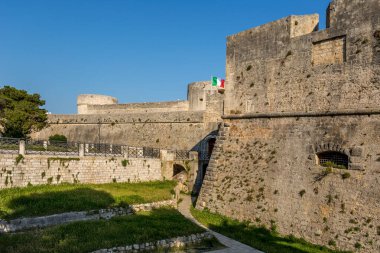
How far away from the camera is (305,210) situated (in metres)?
10.5

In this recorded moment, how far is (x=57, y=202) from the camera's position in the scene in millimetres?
11938

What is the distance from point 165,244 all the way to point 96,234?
2.05 m

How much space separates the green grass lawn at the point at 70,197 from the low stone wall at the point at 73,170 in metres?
0.44

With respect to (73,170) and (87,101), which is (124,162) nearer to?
(73,170)

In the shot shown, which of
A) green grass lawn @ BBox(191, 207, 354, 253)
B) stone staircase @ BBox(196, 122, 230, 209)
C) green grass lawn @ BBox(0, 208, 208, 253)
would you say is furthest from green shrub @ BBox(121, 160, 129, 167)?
green grass lawn @ BBox(191, 207, 354, 253)

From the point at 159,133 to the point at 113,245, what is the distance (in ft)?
53.9

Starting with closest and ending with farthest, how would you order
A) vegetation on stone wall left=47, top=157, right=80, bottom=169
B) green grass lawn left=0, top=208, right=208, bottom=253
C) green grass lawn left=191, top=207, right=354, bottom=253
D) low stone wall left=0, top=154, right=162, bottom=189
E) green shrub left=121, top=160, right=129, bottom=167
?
green grass lawn left=0, top=208, right=208, bottom=253 < green grass lawn left=191, top=207, right=354, bottom=253 < low stone wall left=0, top=154, right=162, bottom=189 < vegetation on stone wall left=47, top=157, right=80, bottom=169 < green shrub left=121, top=160, right=129, bottom=167

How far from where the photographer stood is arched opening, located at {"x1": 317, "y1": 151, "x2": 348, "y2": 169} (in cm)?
1022

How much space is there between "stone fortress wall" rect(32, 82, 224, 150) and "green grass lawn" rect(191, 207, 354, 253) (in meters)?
10.4

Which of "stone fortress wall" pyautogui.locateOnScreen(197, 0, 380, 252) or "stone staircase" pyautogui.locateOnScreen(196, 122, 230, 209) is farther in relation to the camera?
"stone staircase" pyautogui.locateOnScreen(196, 122, 230, 209)

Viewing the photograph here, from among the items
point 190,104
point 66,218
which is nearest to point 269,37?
point 66,218

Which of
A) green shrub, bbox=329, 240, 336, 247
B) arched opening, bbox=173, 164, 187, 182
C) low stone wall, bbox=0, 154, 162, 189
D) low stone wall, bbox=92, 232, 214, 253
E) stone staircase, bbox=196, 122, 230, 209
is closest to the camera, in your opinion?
low stone wall, bbox=92, 232, 214, 253

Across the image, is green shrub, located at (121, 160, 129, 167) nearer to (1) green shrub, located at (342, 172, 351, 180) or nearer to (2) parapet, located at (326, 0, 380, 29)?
(1) green shrub, located at (342, 172, 351, 180)

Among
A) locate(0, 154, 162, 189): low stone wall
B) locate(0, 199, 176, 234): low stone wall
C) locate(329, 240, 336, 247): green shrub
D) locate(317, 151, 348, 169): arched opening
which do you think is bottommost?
locate(329, 240, 336, 247): green shrub
